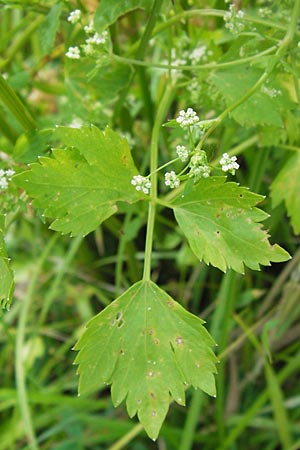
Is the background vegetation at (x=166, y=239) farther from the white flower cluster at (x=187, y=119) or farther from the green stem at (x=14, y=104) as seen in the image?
the white flower cluster at (x=187, y=119)

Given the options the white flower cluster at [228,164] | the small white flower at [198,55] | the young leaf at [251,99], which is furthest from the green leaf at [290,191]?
the white flower cluster at [228,164]

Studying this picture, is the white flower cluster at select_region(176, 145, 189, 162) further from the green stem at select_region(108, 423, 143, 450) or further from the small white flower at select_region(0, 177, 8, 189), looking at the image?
the green stem at select_region(108, 423, 143, 450)

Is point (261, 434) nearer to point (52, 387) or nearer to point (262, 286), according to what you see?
point (262, 286)

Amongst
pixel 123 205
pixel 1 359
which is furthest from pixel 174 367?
pixel 1 359

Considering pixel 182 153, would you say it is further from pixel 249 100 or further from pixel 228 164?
pixel 249 100

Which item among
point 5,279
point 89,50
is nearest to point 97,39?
point 89,50

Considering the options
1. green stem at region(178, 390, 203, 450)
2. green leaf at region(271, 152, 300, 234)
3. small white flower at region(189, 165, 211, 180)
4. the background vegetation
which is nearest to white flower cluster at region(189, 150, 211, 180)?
small white flower at region(189, 165, 211, 180)
